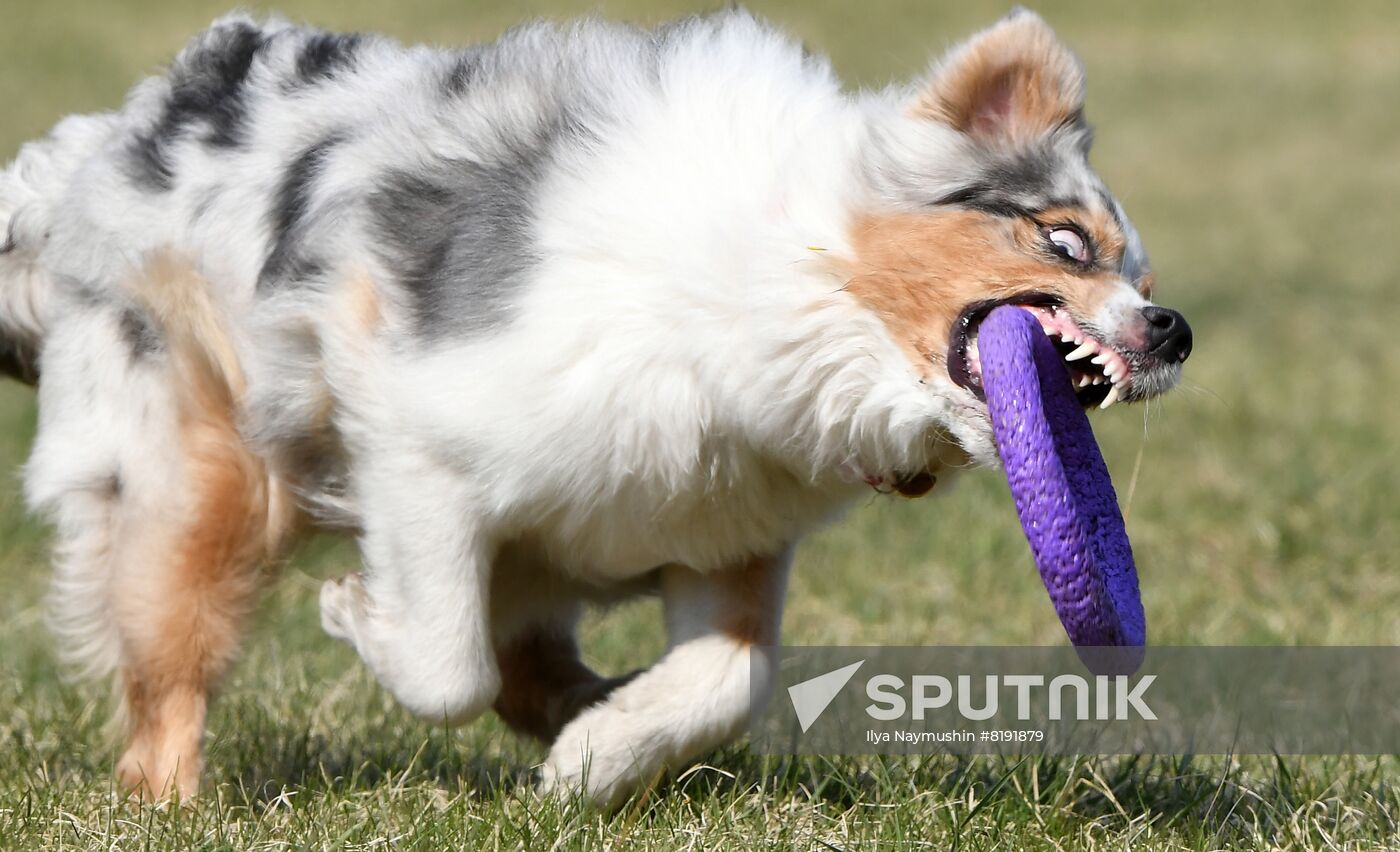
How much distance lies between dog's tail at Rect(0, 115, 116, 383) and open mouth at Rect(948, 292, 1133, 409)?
2406mm

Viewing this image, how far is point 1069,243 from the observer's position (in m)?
3.53

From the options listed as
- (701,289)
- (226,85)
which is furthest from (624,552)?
(226,85)

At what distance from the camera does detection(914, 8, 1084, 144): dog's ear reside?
368cm

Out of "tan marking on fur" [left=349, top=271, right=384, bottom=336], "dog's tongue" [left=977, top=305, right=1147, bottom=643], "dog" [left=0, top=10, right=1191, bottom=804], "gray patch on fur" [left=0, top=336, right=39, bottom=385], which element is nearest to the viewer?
"dog's tongue" [left=977, top=305, right=1147, bottom=643]

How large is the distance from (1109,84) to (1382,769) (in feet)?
57.0

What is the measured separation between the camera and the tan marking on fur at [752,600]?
3998mm

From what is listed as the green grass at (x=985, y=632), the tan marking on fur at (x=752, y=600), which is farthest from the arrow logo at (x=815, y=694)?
the tan marking on fur at (x=752, y=600)

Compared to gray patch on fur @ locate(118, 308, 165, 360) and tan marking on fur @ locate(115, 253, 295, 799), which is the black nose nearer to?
tan marking on fur @ locate(115, 253, 295, 799)

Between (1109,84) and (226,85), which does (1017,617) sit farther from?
(1109,84)

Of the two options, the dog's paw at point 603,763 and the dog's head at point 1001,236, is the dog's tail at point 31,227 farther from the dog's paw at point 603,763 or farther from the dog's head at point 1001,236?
the dog's head at point 1001,236

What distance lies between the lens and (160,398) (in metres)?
4.28

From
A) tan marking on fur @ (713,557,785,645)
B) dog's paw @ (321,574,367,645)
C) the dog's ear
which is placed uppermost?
the dog's ear

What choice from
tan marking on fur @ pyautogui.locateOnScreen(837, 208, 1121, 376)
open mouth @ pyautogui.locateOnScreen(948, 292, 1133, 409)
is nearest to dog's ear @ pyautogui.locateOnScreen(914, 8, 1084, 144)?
tan marking on fur @ pyautogui.locateOnScreen(837, 208, 1121, 376)

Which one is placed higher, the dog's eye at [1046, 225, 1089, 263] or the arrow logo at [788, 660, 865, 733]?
the dog's eye at [1046, 225, 1089, 263]
